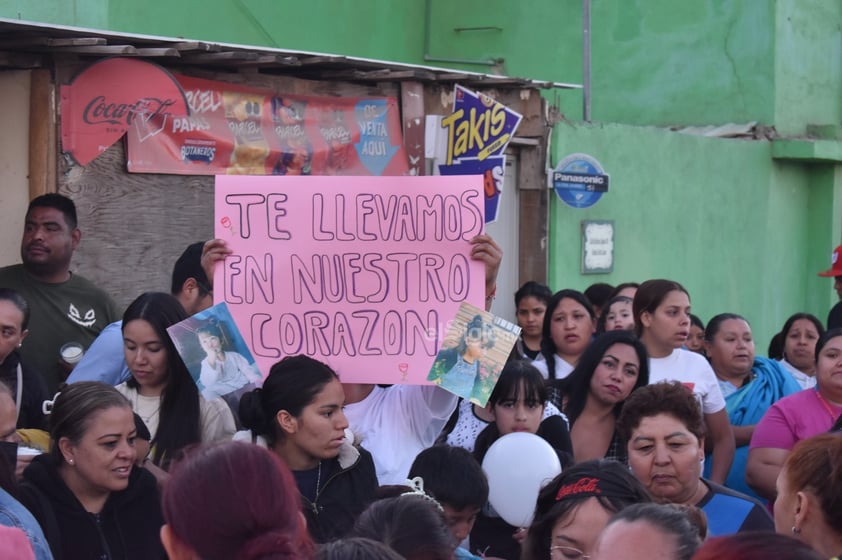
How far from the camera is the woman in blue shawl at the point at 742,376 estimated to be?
21.7 ft

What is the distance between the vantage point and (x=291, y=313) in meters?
4.88

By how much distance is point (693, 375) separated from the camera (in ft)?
20.1

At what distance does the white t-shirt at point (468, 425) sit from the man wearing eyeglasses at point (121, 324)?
1217mm

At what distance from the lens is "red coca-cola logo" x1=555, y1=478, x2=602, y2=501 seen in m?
3.53

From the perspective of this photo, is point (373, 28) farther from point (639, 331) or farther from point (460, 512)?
point (460, 512)

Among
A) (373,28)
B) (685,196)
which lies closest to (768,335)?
(685,196)

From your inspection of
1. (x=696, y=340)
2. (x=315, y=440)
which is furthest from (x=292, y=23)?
(x=315, y=440)

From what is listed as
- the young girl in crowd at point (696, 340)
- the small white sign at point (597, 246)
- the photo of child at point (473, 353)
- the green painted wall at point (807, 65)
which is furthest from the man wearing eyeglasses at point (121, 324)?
the green painted wall at point (807, 65)

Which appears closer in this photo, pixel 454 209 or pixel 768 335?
pixel 454 209

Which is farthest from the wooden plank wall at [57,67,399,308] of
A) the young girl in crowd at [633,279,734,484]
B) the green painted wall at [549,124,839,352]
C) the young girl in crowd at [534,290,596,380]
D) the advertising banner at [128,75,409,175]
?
the green painted wall at [549,124,839,352]

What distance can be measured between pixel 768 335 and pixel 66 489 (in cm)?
1178

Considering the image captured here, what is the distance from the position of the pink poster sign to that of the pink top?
165cm

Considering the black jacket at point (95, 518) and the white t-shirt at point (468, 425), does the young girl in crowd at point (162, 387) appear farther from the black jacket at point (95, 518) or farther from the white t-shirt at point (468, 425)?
the white t-shirt at point (468, 425)

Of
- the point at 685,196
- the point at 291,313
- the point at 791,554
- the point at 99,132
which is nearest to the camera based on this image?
the point at 791,554
